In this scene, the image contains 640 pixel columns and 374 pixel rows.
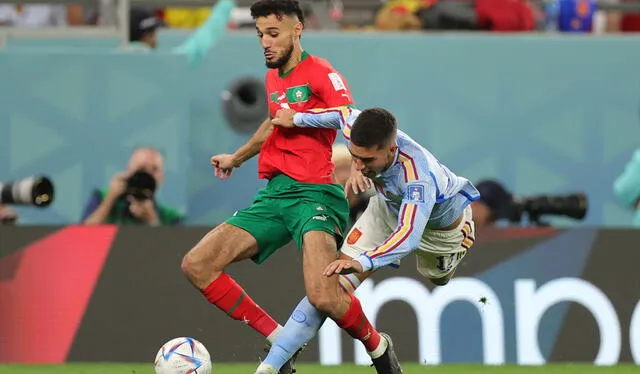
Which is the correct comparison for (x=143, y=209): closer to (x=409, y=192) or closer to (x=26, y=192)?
(x=26, y=192)

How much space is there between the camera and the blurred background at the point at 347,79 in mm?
12398

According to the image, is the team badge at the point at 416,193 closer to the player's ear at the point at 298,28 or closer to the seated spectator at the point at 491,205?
the player's ear at the point at 298,28

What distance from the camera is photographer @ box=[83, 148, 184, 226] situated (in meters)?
10.8

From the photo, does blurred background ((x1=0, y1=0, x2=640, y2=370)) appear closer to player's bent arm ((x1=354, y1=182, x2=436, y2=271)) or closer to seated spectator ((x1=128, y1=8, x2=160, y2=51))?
seated spectator ((x1=128, y1=8, x2=160, y2=51))

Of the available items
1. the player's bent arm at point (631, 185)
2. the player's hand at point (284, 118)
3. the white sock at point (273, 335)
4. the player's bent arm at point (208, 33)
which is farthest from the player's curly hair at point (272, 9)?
the player's bent arm at point (631, 185)

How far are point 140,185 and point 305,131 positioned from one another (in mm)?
2939

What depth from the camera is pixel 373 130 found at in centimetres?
737

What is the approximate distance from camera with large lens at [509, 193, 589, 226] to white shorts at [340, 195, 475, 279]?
2721 millimetres

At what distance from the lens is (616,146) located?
13156 mm

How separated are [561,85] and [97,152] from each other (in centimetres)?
426

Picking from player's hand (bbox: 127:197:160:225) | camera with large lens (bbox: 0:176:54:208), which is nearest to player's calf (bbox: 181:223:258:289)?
camera with large lens (bbox: 0:176:54:208)

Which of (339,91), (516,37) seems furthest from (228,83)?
(339,91)

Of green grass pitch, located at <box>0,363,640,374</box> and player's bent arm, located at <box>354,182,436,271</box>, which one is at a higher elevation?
player's bent arm, located at <box>354,182,436,271</box>

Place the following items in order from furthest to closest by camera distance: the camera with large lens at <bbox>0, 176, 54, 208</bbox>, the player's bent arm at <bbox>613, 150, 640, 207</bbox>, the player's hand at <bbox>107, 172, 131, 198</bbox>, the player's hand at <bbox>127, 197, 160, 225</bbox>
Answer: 1. the player's bent arm at <bbox>613, 150, 640, 207</bbox>
2. the player's hand at <bbox>127, 197, 160, 225</bbox>
3. the player's hand at <bbox>107, 172, 131, 198</bbox>
4. the camera with large lens at <bbox>0, 176, 54, 208</bbox>
